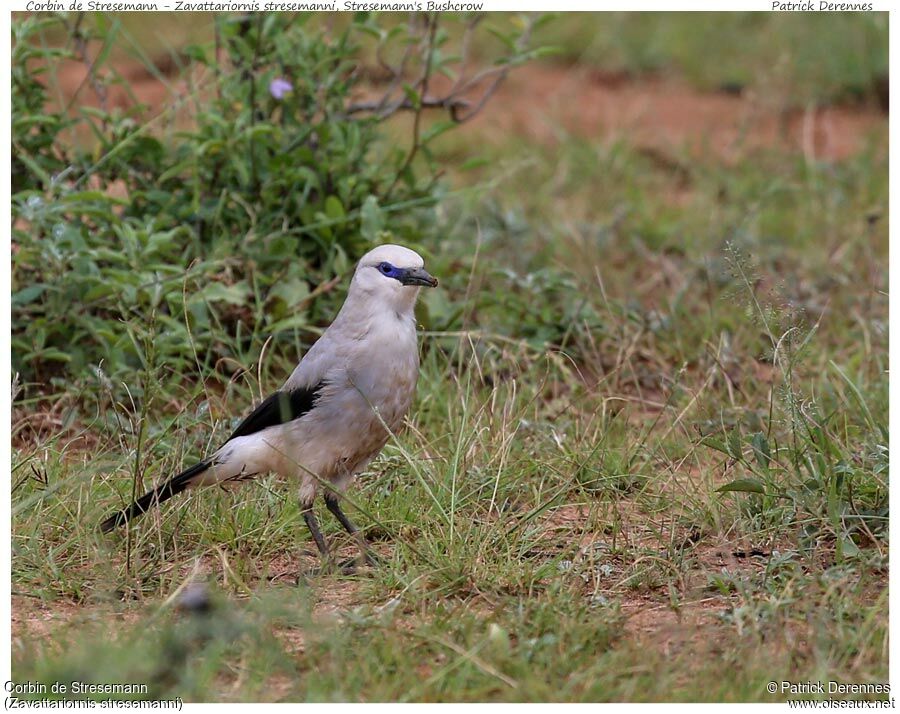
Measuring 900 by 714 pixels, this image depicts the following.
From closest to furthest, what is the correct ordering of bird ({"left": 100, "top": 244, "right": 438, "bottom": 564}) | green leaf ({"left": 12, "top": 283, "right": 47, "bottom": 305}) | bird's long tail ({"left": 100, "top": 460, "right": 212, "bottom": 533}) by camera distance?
bird's long tail ({"left": 100, "top": 460, "right": 212, "bottom": 533}), bird ({"left": 100, "top": 244, "right": 438, "bottom": 564}), green leaf ({"left": 12, "top": 283, "right": 47, "bottom": 305})

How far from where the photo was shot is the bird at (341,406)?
3.75 m

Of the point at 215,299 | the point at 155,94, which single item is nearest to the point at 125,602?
the point at 215,299

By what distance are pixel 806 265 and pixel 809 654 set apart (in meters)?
3.40

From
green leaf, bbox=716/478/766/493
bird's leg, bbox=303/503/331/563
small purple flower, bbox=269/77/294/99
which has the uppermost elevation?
small purple flower, bbox=269/77/294/99

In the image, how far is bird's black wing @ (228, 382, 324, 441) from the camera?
3.81 metres

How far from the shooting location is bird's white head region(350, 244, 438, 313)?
3.84m

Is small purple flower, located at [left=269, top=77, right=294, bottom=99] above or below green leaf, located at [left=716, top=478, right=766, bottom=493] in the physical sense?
above

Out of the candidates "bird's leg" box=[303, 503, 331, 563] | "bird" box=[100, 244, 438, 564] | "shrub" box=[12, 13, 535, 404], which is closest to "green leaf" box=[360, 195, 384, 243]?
"shrub" box=[12, 13, 535, 404]

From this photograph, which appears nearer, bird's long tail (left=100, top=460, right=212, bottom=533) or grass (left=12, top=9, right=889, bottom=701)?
grass (left=12, top=9, right=889, bottom=701)

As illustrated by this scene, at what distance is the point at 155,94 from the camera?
24.6ft

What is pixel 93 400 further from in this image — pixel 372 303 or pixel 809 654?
pixel 809 654

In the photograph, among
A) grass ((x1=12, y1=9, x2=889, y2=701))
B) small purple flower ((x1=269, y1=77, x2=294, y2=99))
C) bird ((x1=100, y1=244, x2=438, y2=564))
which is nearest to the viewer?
grass ((x1=12, y1=9, x2=889, y2=701))

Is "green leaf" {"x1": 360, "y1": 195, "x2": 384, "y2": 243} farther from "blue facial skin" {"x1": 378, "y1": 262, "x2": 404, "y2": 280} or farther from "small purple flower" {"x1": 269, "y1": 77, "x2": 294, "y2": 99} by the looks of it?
"blue facial skin" {"x1": 378, "y1": 262, "x2": 404, "y2": 280}

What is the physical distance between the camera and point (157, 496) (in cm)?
363
